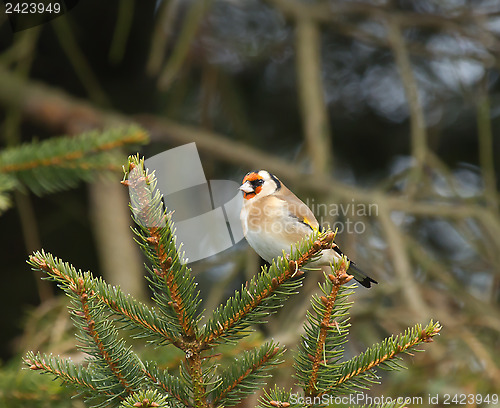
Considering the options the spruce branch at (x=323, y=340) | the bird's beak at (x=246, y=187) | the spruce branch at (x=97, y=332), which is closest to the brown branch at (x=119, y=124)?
the bird's beak at (x=246, y=187)

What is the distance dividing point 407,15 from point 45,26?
7.95ft

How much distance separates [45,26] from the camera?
391 centimetres

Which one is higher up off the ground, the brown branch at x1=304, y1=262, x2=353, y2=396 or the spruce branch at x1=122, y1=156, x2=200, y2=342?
the spruce branch at x1=122, y1=156, x2=200, y2=342

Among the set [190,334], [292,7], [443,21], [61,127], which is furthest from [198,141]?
[190,334]

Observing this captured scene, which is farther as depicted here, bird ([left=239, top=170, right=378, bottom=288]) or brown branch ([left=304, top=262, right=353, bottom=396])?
bird ([left=239, top=170, right=378, bottom=288])

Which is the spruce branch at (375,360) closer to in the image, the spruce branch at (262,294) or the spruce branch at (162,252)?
the spruce branch at (262,294)

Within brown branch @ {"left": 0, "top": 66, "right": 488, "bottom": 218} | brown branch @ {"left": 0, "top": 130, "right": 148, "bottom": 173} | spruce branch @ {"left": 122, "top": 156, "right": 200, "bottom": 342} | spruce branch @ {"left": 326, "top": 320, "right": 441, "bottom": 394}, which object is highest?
spruce branch @ {"left": 122, "top": 156, "right": 200, "bottom": 342}

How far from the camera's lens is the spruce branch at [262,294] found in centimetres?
122

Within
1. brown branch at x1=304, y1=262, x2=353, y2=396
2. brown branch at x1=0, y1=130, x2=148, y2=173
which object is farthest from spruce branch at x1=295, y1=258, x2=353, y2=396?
brown branch at x1=0, y1=130, x2=148, y2=173

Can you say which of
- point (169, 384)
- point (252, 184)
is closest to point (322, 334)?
point (169, 384)

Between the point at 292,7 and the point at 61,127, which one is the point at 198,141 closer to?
the point at 61,127

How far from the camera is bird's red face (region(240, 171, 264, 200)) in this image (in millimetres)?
1874

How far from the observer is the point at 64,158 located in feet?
7.25

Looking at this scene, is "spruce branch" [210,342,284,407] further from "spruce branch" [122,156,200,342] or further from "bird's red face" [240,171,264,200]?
"bird's red face" [240,171,264,200]
